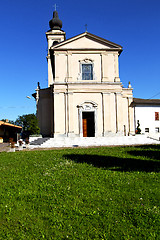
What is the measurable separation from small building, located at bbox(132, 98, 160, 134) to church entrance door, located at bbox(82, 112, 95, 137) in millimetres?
10022

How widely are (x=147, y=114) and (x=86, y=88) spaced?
14014 millimetres

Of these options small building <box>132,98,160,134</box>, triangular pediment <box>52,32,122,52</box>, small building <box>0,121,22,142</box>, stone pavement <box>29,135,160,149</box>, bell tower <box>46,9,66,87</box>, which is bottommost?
stone pavement <box>29,135,160,149</box>

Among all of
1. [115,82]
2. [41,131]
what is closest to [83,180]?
[115,82]

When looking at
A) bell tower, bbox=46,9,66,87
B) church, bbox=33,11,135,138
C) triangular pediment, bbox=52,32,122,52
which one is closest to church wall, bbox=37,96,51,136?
→ church, bbox=33,11,135,138

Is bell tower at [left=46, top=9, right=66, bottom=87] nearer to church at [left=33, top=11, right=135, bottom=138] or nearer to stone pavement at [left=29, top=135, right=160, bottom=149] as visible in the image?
church at [left=33, top=11, right=135, bottom=138]

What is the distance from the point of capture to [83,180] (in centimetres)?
594

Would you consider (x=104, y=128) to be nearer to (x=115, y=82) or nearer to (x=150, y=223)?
(x=115, y=82)

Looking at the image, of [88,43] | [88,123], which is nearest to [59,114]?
[88,123]

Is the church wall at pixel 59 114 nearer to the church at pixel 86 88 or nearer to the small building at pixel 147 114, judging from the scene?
the church at pixel 86 88

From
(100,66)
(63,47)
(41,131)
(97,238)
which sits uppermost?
(63,47)

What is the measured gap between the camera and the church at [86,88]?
2264 centimetres

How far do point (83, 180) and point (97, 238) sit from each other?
2819 mm

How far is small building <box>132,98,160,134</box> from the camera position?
3112 centimetres

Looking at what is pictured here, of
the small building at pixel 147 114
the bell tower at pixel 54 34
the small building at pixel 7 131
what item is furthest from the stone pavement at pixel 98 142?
the bell tower at pixel 54 34
